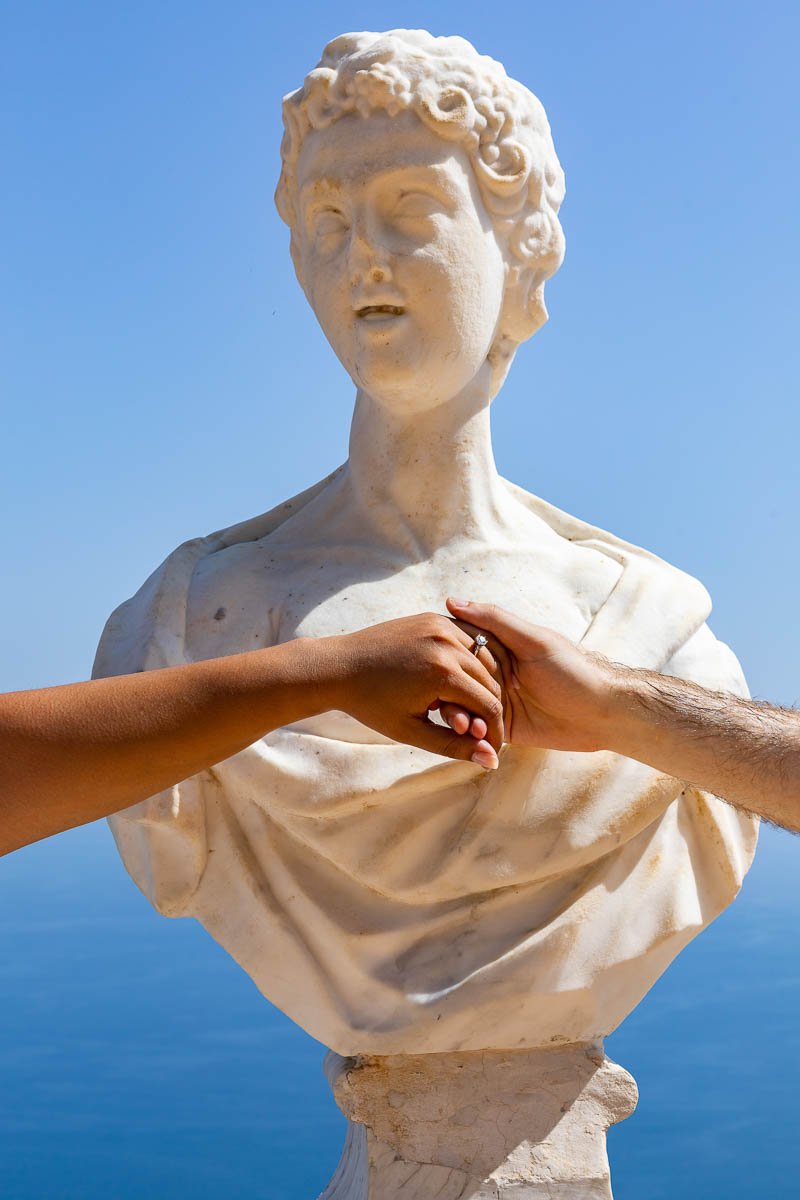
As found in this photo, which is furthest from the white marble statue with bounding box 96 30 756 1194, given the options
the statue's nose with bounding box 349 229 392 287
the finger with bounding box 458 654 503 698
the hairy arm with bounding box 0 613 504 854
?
the hairy arm with bounding box 0 613 504 854

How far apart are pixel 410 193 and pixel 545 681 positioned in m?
1.25

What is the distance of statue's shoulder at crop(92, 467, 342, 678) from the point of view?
418 cm

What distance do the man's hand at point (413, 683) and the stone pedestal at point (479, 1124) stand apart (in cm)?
97

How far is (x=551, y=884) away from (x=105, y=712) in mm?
1274

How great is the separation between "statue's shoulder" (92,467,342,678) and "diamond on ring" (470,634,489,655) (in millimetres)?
775

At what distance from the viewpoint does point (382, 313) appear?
411 centimetres

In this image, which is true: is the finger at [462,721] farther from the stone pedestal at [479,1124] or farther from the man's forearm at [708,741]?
the stone pedestal at [479,1124]

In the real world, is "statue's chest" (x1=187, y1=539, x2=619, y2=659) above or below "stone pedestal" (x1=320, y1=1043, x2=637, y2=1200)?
above

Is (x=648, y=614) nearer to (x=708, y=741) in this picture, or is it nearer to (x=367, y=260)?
(x=708, y=741)

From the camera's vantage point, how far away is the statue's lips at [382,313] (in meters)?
4.09

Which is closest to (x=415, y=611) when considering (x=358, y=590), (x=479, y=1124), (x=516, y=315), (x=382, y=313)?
(x=358, y=590)

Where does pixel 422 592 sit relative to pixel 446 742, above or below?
above

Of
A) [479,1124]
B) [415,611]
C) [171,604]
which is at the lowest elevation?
[479,1124]

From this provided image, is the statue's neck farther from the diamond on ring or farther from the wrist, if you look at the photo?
the wrist
